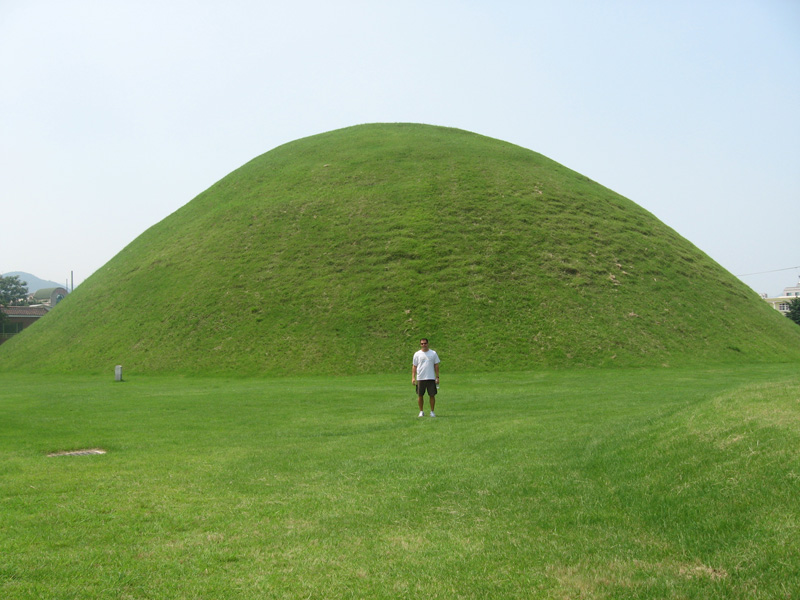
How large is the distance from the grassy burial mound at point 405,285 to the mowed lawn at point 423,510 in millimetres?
27638

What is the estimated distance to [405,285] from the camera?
159 ft

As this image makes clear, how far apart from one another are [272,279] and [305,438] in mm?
36619

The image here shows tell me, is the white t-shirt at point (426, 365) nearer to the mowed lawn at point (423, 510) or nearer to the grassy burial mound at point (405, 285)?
the mowed lawn at point (423, 510)

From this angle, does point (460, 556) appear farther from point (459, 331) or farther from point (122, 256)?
point (122, 256)

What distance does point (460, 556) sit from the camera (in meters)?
6.74

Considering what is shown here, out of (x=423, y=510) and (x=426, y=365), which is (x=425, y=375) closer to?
(x=426, y=365)

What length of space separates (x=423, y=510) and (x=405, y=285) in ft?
131

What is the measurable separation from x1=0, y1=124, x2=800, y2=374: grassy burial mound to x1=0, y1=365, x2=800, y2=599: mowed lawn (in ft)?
90.7

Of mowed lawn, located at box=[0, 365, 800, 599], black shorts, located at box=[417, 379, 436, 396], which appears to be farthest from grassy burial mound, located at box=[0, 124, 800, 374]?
mowed lawn, located at box=[0, 365, 800, 599]

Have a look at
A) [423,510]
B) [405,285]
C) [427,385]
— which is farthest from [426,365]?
[405,285]

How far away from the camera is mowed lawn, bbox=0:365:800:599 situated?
236 inches

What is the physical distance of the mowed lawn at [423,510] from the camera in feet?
19.7

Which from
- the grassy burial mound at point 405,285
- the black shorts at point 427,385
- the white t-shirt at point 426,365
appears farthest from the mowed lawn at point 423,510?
the grassy burial mound at point 405,285

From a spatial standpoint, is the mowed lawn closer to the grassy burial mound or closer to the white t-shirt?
the white t-shirt
